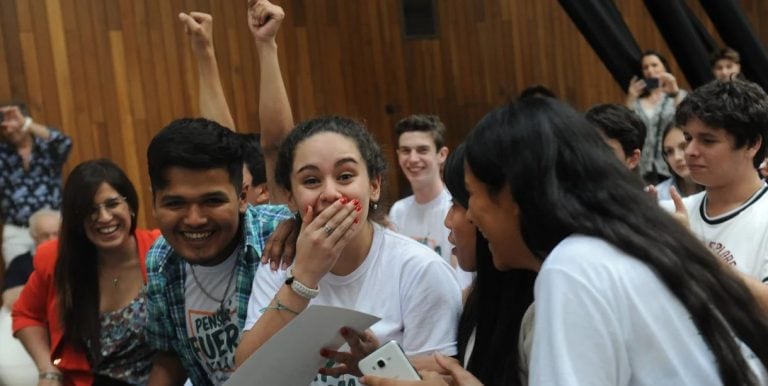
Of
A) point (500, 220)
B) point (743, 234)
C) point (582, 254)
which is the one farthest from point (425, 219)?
point (582, 254)

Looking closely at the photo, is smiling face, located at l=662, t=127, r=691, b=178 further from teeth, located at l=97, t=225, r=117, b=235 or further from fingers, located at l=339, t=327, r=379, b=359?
fingers, located at l=339, t=327, r=379, b=359

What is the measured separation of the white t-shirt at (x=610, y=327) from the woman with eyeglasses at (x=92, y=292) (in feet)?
5.58

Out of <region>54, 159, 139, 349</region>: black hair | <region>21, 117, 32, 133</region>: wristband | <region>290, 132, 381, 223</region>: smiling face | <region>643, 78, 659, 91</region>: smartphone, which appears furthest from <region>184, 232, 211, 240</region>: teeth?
<region>643, 78, 659, 91</region>: smartphone

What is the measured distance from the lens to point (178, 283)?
2250 millimetres

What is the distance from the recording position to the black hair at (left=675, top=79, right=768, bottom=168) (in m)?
2.51

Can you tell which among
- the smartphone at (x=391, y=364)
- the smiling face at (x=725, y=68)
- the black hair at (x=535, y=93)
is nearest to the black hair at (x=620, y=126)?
the black hair at (x=535, y=93)

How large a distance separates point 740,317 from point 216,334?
125 cm

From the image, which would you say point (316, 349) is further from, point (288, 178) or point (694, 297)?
point (694, 297)

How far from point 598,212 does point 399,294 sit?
66cm

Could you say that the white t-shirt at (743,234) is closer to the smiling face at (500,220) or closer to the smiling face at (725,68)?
the smiling face at (500,220)

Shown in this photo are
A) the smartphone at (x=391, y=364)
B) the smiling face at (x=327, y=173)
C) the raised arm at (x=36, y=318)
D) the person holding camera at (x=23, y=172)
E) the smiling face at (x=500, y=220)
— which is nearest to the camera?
the smiling face at (x=500, y=220)

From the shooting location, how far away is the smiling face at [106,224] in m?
2.82

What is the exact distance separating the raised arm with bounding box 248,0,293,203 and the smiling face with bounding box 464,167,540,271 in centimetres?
111

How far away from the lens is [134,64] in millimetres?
6363
